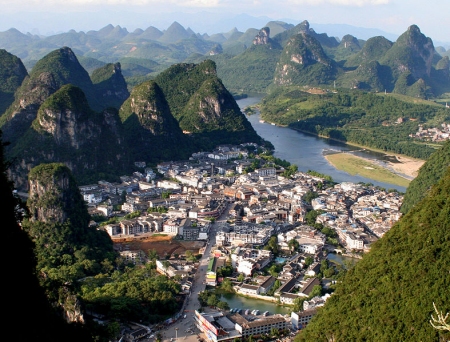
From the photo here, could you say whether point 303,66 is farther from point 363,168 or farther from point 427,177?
point 427,177

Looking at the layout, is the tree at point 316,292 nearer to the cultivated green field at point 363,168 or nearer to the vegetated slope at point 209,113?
the cultivated green field at point 363,168

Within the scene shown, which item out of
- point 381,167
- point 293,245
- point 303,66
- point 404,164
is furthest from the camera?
point 303,66

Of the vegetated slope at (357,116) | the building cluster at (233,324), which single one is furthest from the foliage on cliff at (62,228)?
the vegetated slope at (357,116)

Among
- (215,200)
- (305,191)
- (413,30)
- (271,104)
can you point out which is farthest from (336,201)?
(413,30)

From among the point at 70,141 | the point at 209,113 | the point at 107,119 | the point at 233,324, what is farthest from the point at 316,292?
the point at 209,113

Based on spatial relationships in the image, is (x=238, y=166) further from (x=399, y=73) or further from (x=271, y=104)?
(x=399, y=73)
